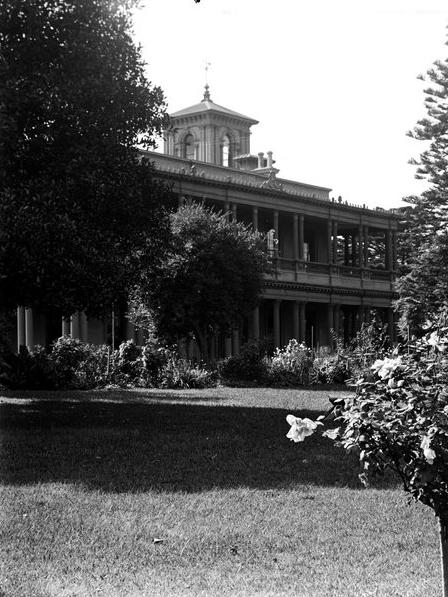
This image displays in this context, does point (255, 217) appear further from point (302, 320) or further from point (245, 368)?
point (245, 368)

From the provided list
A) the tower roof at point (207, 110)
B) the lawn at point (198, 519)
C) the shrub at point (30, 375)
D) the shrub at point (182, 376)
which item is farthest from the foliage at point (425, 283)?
the lawn at point (198, 519)

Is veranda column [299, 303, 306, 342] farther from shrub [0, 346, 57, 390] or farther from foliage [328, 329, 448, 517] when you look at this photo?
foliage [328, 329, 448, 517]

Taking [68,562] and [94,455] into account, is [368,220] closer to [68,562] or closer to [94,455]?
[94,455]

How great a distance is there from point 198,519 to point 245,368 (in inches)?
729

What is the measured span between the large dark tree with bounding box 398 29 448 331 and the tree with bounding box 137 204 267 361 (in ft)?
32.0

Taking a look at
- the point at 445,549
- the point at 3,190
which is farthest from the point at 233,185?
the point at 445,549

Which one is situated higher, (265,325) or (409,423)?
(265,325)

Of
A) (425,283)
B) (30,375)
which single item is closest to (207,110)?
(425,283)

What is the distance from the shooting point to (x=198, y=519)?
7391 mm

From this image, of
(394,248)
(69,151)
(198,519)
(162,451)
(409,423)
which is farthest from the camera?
(394,248)

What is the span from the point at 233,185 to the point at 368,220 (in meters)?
9.56

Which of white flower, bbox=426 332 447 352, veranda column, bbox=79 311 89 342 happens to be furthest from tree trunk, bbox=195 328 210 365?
white flower, bbox=426 332 447 352

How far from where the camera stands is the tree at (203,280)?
2627 centimetres

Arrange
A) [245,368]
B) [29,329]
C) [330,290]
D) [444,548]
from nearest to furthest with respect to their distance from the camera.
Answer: [444,548], [245,368], [29,329], [330,290]
